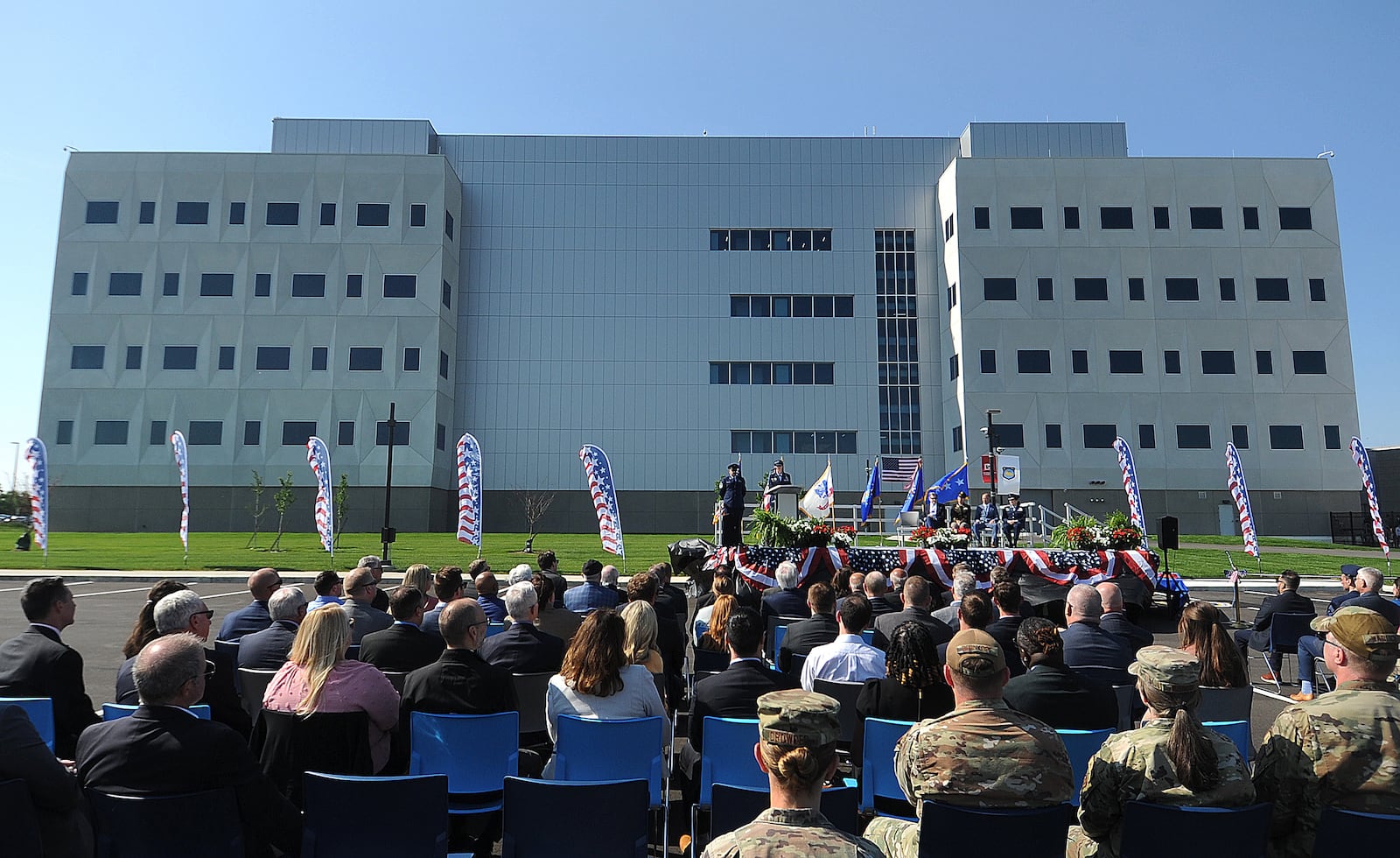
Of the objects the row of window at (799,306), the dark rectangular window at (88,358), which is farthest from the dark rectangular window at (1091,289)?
the dark rectangular window at (88,358)

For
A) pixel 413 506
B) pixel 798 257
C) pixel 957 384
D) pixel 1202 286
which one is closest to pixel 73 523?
pixel 413 506

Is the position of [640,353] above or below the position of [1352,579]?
above

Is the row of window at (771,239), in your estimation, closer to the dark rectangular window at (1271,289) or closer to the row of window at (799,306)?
the row of window at (799,306)

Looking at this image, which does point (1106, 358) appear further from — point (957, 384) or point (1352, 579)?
point (1352, 579)

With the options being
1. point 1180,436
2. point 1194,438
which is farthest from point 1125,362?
point 1194,438

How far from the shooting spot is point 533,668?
19.7 ft

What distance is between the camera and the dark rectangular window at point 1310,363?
44.8m

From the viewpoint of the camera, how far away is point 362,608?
8.16 metres

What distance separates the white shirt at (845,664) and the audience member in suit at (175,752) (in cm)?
371

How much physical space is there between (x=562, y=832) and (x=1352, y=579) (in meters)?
12.6

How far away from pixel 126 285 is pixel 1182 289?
188 feet

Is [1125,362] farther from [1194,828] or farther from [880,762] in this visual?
[1194,828]

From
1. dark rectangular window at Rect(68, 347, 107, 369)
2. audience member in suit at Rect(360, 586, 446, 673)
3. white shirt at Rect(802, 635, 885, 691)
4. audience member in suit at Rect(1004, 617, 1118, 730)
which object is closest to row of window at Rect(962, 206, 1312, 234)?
white shirt at Rect(802, 635, 885, 691)

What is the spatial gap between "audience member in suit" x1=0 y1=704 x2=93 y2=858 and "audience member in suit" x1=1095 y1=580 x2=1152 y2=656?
22.9 feet
